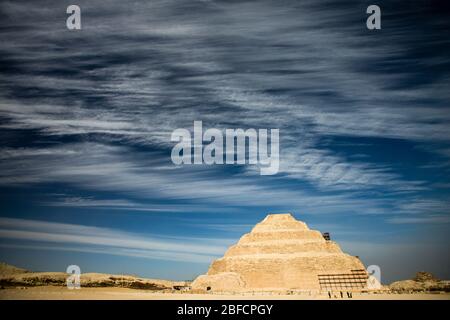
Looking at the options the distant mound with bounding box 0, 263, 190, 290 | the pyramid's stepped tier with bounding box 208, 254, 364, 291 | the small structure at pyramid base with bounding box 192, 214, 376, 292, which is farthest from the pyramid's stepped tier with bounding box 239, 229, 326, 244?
the distant mound with bounding box 0, 263, 190, 290

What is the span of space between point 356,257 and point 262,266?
69.5 feet

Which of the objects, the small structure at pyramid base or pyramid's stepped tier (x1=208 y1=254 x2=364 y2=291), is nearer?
the small structure at pyramid base

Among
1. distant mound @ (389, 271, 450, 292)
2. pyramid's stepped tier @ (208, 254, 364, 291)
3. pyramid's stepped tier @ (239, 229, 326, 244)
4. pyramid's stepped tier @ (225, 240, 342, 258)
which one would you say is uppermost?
pyramid's stepped tier @ (239, 229, 326, 244)

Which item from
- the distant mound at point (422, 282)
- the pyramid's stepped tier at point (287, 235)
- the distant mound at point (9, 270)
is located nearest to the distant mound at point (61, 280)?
the distant mound at point (9, 270)

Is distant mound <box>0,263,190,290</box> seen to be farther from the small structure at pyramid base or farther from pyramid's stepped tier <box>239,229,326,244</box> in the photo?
pyramid's stepped tier <box>239,229,326,244</box>

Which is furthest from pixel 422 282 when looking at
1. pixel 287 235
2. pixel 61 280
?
pixel 61 280

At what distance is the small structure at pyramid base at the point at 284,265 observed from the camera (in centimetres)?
7144

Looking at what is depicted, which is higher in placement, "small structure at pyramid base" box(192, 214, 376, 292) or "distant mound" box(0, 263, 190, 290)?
"small structure at pyramid base" box(192, 214, 376, 292)

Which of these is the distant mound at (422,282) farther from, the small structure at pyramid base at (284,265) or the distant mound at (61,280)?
the distant mound at (61,280)

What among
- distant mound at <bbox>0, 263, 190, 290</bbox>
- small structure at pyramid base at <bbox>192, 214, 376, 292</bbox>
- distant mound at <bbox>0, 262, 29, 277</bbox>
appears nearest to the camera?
small structure at pyramid base at <bbox>192, 214, 376, 292</bbox>

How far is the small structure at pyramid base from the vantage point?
71.4 meters

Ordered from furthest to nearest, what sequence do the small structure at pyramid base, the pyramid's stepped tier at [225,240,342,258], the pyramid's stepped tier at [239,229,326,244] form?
the pyramid's stepped tier at [239,229,326,244] < the pyramid's stepped tier at [225,240,342,258] < the small structure at pyramid base

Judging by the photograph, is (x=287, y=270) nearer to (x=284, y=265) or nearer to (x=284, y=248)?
(x=284, y=265)
